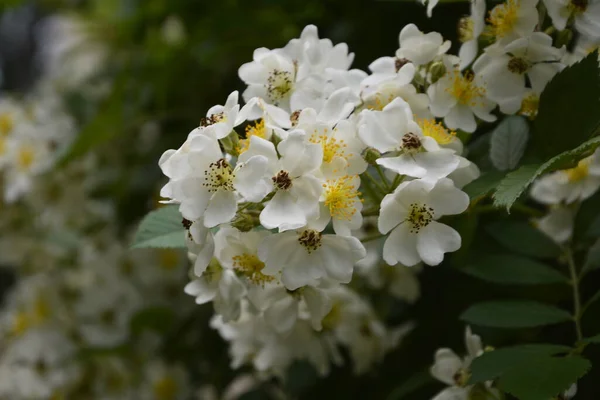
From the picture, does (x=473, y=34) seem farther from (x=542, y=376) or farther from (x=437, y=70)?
(x=542, y=376)

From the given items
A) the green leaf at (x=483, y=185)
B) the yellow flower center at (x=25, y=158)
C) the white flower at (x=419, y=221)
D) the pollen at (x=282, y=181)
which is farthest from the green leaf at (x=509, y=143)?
the yellow flower center at (x=25, y=158)

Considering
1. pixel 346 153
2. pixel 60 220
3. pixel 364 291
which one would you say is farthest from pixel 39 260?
pixel 346 153

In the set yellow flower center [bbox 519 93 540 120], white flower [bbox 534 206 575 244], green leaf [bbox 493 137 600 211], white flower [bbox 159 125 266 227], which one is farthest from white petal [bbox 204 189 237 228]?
white flower [bbox 534 206 575 244]

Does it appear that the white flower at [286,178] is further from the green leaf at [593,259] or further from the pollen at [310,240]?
the green leaf at [593,259]

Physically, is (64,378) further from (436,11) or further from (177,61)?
(436,11)

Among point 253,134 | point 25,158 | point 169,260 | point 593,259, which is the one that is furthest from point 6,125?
point 593,259

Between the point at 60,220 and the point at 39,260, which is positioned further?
the point at 39,260

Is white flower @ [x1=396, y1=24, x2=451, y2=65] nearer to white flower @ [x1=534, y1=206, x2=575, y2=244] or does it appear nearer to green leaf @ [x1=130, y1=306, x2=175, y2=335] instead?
white flower @ [x1=534, y1=206, x2=575, y2=244]
